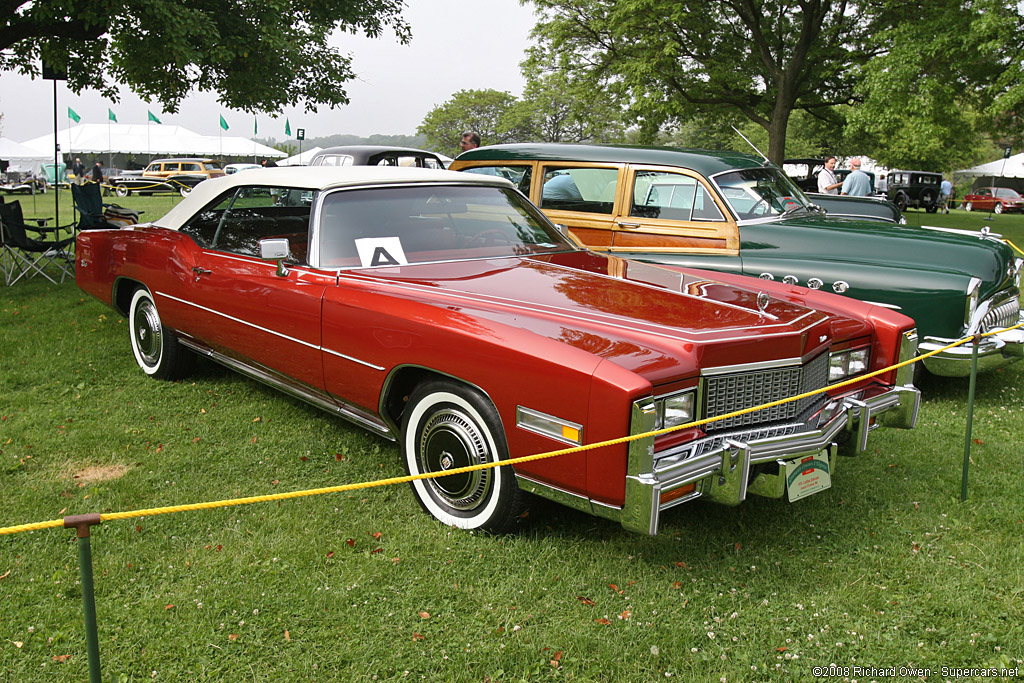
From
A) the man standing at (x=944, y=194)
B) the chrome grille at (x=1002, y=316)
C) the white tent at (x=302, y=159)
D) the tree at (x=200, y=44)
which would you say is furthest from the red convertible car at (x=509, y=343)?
the man standing at (x=944, y=194)

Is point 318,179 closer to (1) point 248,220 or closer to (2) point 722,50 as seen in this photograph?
(1) point 248,220

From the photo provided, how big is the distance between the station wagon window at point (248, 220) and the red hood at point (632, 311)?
1193 millimetres

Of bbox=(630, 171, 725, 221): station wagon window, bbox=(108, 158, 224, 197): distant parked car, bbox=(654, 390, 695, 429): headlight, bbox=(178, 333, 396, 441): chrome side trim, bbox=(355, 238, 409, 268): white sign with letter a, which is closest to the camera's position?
bbox=(654, 390, 695, 429): headlight

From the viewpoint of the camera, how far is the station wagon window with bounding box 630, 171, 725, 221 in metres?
6.57

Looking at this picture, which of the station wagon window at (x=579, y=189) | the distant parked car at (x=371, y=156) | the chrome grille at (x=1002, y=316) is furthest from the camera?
the distant parked car at (x=371, y=156)

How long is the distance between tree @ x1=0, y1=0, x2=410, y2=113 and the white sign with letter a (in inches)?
213

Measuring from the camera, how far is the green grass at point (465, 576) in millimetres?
2848

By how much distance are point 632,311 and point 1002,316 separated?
4.02m

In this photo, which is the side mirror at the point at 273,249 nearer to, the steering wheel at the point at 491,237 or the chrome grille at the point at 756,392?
the steering wheel at the point at 491,237

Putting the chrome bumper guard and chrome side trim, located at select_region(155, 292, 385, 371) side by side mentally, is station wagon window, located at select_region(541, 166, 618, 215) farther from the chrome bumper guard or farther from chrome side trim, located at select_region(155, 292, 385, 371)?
chrome side trim, located at select_region(155, 292, 385, 371)

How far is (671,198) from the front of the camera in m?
6.73

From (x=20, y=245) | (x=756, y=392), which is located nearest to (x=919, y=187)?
(x=20, y=245)

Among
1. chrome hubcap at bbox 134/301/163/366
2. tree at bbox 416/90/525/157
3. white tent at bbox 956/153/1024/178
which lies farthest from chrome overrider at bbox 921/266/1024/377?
tree at bbox 416/90/525/157

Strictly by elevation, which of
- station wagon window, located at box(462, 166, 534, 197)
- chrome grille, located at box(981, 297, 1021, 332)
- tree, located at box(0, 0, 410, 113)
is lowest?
chrome grille, located at box(981, 297, 1021, 332)
